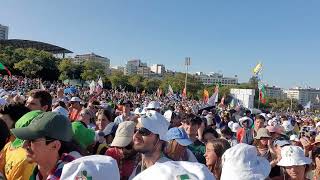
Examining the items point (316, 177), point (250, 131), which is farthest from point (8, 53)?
point (316, 177)

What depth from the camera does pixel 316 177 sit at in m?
4.58

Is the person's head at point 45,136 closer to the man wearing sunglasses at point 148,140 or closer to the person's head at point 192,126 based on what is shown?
the man wearing sunglasses at point 148,140

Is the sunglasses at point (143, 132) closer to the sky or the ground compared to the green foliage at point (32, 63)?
closer to the ground

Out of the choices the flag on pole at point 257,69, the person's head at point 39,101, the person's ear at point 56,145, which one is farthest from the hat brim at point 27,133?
the flag on pole at point 257,69

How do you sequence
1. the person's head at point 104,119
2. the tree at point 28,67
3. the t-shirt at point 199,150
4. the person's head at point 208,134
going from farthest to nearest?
1. the tree at point 28,67
2. the person's head at point 104,119
3. the person's head at point 208,134
4. the t-shirt at point 199,150

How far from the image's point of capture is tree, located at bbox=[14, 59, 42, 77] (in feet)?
197

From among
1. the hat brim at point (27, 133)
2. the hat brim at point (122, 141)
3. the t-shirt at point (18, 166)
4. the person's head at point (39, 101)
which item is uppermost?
the person's head at point (39, 101)

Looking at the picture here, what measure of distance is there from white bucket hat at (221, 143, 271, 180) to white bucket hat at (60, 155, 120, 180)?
2.98 ft

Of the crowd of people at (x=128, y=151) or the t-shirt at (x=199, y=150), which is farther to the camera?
the t-shirt at (x=199, y=150)

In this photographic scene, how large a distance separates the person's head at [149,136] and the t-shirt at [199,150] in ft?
4.96

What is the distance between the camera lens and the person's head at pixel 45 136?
271 cm

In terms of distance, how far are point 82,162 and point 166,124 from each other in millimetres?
2195

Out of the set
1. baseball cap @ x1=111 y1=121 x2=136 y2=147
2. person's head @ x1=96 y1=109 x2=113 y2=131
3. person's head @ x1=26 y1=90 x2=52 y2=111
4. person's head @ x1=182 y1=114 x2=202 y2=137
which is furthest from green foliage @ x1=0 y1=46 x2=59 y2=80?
baseball cap @ x1=111 y1=121 x2=136 y2=147

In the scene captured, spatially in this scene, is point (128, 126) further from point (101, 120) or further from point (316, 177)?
point (101, 120)
